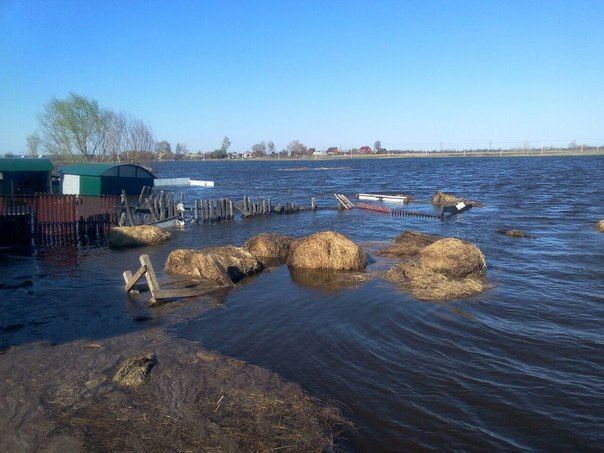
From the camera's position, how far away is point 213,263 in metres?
12.4

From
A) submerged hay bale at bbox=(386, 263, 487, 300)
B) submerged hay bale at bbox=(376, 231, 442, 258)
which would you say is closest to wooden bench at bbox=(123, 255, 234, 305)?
submerged hay bale at bbox=(386, 263, 487, 300)

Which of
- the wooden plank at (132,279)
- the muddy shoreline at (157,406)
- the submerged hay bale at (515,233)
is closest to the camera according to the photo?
the muddy shoreline at (157,406)

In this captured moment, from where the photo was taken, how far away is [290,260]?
14.7m

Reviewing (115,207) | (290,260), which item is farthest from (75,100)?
(290,260)

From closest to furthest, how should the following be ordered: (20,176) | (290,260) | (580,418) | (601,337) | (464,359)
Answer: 1. (580,418)
2. (464,359)
3. (601,337)
4. (290,260)
5. (20,176)

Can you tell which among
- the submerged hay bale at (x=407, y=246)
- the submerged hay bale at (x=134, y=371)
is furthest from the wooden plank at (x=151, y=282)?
the submerged hay bale at (x=407, y=246)

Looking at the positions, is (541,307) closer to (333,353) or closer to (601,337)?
(601,337)

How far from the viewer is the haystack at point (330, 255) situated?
13914 mm

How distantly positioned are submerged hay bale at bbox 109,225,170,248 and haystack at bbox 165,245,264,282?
5.18m

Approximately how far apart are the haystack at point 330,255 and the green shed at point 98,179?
18093 millimetres

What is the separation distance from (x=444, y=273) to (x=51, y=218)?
573 inches

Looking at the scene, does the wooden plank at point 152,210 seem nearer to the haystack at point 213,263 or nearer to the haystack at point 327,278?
the haystack at point 213,263

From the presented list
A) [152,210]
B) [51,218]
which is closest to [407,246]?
[152,210]

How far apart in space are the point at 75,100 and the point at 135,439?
50.6 m
